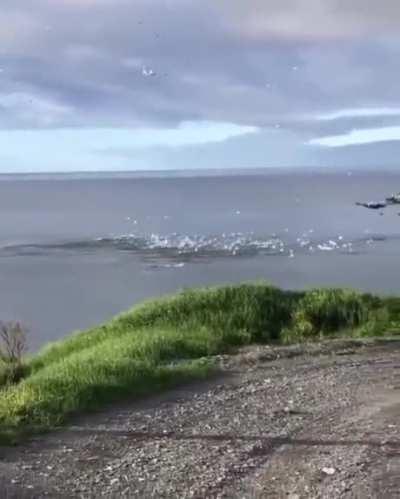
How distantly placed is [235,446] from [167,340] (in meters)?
3.74

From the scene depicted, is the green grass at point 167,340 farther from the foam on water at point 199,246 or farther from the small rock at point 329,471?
the foam on water at point 199,246

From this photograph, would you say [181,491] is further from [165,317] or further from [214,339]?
[165,317]

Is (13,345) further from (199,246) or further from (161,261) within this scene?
(199,246)

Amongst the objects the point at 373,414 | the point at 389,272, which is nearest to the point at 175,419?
the point at 373,414

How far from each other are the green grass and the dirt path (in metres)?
0.28

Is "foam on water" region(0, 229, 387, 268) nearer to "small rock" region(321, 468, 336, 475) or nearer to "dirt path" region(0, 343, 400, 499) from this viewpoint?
"dirt path" region(0, 343, 400, 499)

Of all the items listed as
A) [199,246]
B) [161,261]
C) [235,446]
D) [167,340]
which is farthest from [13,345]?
[199,246]

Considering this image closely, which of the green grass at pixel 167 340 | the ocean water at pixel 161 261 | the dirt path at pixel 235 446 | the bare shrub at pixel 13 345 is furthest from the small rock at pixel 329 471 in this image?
the ocean water at pixel 161 261

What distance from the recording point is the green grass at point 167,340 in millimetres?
7980

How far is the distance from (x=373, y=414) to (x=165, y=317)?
5.20 meters

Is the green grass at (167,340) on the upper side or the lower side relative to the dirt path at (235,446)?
upper

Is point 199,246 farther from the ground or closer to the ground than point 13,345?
farther from the ground

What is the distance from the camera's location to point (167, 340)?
418 inches

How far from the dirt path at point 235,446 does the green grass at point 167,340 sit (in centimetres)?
28
